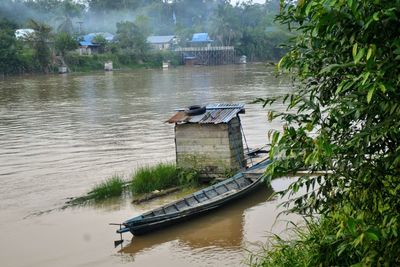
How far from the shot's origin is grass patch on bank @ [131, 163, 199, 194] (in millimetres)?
12523

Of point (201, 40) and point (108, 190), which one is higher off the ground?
point (201, 40)

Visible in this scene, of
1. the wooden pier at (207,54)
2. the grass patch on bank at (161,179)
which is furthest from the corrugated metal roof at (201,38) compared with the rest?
the grass patch on bank at (161,179)

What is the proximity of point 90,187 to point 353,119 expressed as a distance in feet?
35.9

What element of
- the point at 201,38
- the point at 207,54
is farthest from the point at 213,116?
the point at 201,38

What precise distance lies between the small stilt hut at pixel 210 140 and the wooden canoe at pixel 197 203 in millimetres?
458

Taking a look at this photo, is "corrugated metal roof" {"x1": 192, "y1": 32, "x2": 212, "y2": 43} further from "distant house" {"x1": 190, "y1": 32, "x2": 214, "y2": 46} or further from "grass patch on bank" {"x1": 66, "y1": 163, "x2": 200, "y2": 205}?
"grass patch on bank" {"x1": 66, "y1": 163, "x2": 200, "y2": 205}

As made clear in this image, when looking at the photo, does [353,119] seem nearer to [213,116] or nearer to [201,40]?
[213,116]

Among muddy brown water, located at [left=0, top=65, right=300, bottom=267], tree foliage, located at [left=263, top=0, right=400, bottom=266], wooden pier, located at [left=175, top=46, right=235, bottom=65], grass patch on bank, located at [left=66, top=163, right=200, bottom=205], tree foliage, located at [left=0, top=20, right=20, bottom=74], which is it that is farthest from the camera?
wooden pier, located at [left=175, top=46, right=235, bottom=65]

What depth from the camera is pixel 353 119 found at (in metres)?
3.53

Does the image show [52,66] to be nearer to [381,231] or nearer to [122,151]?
[122,151]

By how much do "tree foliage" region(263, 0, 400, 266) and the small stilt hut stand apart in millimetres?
7971

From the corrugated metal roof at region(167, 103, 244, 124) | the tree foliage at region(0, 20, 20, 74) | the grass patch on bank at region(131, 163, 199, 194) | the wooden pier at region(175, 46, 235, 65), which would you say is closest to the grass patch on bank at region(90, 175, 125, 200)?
the grass patch on bank at region(131, 163, 199, 194)

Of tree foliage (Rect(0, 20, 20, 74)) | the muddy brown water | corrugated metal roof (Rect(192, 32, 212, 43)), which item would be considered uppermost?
corrugated metal roof (Rect(192, 32, 212, 43))

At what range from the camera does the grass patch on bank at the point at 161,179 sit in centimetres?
1252
